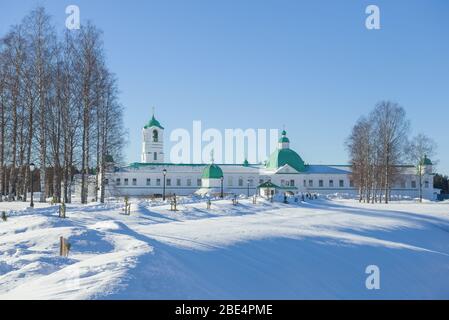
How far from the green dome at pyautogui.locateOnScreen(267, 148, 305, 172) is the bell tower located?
1600cm

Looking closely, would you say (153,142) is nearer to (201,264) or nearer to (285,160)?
(285,160)

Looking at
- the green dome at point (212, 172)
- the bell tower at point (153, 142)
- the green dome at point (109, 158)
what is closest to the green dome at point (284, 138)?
the green dome at point (212, 172)

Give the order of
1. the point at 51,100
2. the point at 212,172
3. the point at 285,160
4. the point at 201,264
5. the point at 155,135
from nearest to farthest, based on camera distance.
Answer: the point at 201,264, the point at 51,100, the point at 212,172, the point at 155,135, the point at 285,160

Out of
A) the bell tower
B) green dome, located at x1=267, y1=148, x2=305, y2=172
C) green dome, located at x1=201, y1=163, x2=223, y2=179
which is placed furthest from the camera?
green dome, located at x1=267, y1=148, x2=305, y2=172

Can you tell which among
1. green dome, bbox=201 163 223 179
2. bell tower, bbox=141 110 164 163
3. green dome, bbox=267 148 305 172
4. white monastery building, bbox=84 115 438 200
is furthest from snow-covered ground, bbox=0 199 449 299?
green dome, bbox=267 148 305 172

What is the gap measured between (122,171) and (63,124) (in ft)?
132

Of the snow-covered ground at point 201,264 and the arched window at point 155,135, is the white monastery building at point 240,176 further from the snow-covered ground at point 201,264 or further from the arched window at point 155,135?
the snow-covered ground at point 201,264

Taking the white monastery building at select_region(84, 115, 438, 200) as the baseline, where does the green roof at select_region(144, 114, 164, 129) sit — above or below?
above

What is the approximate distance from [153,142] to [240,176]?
43.3ft

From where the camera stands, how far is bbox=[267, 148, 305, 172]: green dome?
70.2 metres

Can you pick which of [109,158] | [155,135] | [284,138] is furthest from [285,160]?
[109,158]

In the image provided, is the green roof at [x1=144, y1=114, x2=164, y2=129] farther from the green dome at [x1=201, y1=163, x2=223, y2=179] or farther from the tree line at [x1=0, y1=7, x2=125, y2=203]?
the tree line at [x1=0, y1=7, x2=125, y2=203]

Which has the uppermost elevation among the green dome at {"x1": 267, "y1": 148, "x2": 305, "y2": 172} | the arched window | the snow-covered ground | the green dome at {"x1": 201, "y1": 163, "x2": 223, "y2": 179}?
the arched window

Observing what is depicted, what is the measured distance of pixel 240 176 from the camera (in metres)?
70.1
